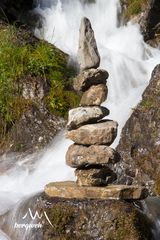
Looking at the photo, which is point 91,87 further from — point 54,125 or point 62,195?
point 54,125

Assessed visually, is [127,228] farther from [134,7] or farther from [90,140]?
[134,7]

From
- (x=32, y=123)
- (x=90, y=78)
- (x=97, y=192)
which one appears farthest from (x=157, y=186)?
(x=32, y=123)

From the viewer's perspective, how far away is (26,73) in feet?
44.1

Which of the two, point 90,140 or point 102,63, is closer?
point 90,140

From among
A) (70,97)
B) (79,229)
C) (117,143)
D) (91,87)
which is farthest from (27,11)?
(79,229)

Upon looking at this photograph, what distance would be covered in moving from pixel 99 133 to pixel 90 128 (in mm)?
131


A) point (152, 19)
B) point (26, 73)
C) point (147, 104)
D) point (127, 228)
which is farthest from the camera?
point (152, 19)

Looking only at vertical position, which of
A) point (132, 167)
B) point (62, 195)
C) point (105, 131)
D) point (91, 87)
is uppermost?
point (91, 87)

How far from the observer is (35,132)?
40.9 ft

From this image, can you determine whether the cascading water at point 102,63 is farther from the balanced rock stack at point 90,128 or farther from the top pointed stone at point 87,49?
the top pointed stone at point 87,49

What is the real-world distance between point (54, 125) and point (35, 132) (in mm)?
487

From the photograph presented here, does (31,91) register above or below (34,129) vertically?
above

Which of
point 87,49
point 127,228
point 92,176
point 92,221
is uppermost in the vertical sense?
point 87,49

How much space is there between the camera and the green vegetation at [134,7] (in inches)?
670
